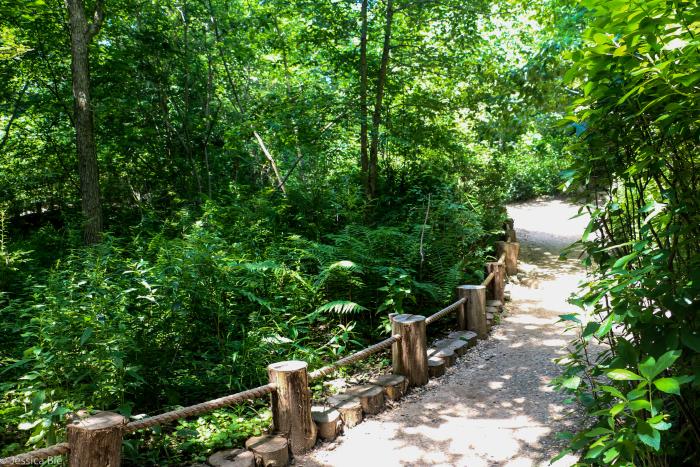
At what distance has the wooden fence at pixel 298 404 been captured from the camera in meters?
2.55

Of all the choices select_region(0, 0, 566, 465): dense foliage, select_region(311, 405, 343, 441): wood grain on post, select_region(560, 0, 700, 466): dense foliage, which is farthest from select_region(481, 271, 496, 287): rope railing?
select_region(560, 0, 700, 466): dense foliage

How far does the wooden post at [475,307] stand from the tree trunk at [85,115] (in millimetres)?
5355

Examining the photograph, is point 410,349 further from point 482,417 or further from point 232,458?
point 232,458

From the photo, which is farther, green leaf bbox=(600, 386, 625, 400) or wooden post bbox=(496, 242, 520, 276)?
wooden post bbox=(496, 242, 520, 276)

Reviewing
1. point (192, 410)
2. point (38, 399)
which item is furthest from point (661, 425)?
point (38, 399)

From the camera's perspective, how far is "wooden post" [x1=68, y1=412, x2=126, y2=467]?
2537mm

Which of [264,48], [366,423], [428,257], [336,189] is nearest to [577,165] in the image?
[366,423]

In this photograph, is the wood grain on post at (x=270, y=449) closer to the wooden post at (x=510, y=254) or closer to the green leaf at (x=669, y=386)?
the green leaf at (x=669, y=386)

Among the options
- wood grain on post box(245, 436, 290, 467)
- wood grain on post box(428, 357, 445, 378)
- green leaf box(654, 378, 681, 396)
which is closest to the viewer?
green leaf box(654, 378, 681, 396)

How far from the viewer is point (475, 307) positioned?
610 centimetres

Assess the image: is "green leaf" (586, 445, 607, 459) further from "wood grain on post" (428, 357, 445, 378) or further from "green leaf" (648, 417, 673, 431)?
"wood grain on post" (428, 357, 445, 378)

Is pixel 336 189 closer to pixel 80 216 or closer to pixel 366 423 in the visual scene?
pixel 80 216

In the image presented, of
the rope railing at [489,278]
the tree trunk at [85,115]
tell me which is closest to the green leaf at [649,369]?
the rope railing at [489,278]

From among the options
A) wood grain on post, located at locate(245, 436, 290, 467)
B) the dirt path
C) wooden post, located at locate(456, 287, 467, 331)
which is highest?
wooden post, located at locate(456, 287, 467, 331)
